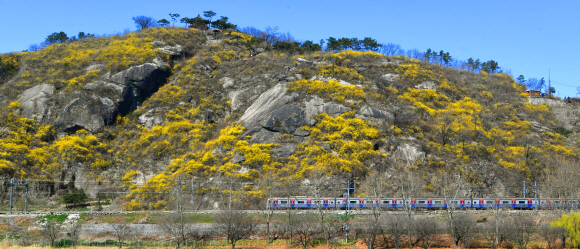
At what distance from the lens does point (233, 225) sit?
126 feet

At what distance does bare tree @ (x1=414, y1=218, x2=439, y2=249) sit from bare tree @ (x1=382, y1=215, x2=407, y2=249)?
1.12m

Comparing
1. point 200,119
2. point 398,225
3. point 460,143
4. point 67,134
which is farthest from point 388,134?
point 67,134

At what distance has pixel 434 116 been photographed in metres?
65.5

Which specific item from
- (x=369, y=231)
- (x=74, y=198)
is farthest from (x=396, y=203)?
(x=74, y=198)

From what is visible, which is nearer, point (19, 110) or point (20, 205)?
point (20, 205)

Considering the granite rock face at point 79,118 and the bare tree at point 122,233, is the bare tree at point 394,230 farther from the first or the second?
the granite rock face at point 79,118

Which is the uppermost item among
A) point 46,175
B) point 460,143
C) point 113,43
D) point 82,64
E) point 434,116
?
point 113,43

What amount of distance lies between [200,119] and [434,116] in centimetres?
3531

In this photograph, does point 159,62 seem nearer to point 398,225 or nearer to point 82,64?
point 82,64

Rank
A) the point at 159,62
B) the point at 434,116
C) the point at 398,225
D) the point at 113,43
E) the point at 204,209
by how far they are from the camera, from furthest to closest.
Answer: the point at 113,43, the point at 159,62, the point at 434,116, the point at 204,209, the point at 398,225

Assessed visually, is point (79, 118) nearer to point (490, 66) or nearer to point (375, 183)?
point (375, 183)

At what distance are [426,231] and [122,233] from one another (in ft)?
86.2

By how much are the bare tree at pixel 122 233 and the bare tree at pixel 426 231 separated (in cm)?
2511

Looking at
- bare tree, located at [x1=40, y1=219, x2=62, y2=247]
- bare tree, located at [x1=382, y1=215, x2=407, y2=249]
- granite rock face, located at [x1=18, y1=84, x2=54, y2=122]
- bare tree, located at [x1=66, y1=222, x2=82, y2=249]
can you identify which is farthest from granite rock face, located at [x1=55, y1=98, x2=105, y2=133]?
bare tree, located at [x1=382, y1=215, x2=407, y2=249]
